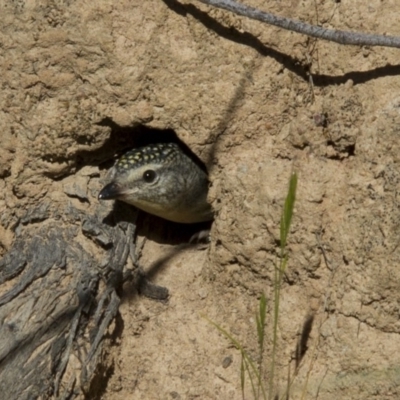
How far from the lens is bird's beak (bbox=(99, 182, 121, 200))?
14.8ft

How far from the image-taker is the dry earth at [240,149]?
13.0ft

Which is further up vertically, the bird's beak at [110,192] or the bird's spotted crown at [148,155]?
the bird's spotted crown at [148,155]

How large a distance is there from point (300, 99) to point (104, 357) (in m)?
1.61

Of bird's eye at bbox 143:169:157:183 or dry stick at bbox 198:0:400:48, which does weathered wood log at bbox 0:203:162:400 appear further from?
dry stick at bbox 198:0:400:48

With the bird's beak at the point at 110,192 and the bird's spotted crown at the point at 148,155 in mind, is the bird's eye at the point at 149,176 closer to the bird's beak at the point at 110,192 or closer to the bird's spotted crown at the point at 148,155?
the bird's spotted crown at the point at 148,155

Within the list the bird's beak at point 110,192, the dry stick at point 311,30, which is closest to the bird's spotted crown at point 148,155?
the bird's beak at point 110,192

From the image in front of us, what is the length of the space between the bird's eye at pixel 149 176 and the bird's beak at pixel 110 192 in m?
0.23

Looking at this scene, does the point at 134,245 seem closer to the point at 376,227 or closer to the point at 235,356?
the point at 235,356

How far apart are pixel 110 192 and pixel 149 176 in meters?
0.34

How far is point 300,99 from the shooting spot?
13.7ft

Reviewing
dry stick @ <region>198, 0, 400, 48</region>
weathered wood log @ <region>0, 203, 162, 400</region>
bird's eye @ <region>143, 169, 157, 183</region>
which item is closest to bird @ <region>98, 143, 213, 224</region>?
bird's eye @ <region>143, 169, 157, 183</region>

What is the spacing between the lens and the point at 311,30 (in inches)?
155

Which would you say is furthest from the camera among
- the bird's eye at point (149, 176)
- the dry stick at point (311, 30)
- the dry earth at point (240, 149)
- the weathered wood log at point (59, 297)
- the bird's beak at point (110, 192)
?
the bird's eye at point (149, 176)

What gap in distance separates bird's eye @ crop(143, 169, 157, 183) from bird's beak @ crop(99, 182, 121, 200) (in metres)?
0.23
